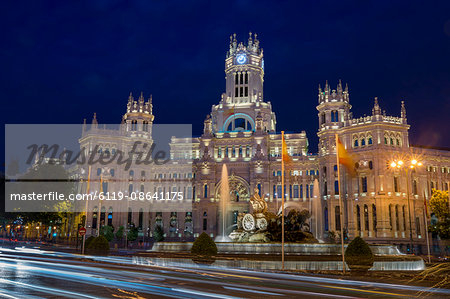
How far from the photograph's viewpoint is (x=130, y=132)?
320 feet

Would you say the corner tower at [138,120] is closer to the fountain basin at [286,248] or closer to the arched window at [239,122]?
the arched window at [239,122]

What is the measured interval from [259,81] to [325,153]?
34370 mm

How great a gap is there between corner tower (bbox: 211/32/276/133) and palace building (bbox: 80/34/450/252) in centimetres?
27

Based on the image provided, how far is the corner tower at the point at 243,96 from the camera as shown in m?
103

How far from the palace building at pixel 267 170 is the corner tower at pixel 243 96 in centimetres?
27

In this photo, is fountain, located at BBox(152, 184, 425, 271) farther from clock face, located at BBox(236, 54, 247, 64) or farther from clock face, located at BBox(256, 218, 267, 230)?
clock face, located at BBox(236, 54, 247, 64)

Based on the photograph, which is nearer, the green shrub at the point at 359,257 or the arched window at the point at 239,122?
the green shrub at the point at 359,257

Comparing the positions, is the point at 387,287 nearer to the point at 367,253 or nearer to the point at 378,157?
the point at 367,253

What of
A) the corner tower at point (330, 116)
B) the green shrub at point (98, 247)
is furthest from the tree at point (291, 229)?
the corner tower at point (330, 116)

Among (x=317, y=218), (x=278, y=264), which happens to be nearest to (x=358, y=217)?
(x=317, y=218)

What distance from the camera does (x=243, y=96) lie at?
107125 mm

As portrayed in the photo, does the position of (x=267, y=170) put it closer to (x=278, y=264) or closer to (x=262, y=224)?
(x=262, y=224)

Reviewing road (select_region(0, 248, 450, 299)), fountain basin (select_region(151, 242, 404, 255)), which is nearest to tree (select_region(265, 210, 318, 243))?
fountain basin (select_region(151, 242, 404, 255))

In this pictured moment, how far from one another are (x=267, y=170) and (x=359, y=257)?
62.8m
